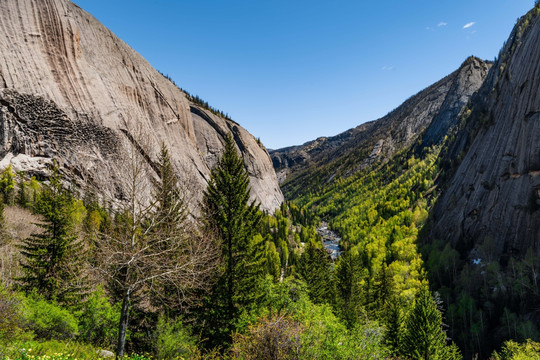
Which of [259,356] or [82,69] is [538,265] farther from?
[82,69]

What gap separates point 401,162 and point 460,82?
70.0m

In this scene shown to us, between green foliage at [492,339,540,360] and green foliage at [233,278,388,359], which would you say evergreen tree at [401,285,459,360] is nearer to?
green foliage at [492,339,540,360]

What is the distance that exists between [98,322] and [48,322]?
3.71m

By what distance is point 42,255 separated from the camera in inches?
806

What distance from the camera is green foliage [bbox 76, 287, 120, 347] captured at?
17797mm

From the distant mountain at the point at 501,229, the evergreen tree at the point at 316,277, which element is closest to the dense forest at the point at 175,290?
the evergreen tree at the point at 316,277

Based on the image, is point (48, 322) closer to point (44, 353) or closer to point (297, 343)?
point (44, 353)

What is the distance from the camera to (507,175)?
51906 millimetres

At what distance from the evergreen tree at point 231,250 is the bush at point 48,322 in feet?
27.5

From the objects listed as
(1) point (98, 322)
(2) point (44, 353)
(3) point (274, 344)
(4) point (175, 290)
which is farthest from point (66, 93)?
(3) point (274, 344)

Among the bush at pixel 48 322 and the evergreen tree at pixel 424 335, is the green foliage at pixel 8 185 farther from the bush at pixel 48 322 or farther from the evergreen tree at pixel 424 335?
the evergreen tree at pixel 424 335

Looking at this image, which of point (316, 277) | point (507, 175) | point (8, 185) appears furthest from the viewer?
point (507, 175)

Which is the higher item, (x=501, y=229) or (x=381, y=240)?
(x=501, y=229)

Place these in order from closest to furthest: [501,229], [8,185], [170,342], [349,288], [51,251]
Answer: [170,342]
[51,251]
[349,288]
[8,185]
[501,229]
